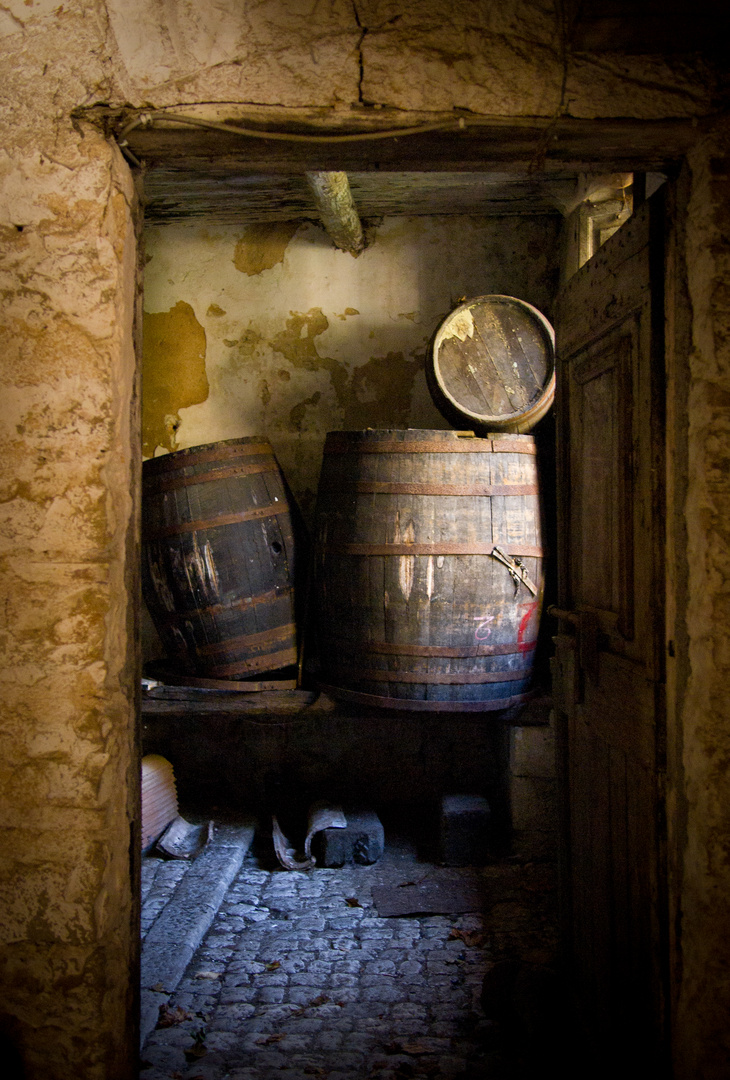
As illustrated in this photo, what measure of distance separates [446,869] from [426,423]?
6.86 ft

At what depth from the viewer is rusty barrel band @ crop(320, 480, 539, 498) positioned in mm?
2764

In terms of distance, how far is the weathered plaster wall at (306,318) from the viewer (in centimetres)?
369

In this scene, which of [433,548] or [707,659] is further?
[433,548]

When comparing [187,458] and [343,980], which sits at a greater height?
[187,458]

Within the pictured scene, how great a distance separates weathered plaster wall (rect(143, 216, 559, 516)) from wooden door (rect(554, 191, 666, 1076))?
1747 mm

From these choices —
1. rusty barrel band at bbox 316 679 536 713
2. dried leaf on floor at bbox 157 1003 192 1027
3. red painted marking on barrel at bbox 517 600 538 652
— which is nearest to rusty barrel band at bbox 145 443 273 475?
rusty barrel band at bbox 316 679 536 713

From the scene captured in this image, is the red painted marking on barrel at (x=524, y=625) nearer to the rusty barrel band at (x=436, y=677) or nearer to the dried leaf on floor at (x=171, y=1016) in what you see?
the rusty barrel band at (x=436, y=677)

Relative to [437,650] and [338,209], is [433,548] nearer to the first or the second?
[437,650]

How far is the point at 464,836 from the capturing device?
113 inches

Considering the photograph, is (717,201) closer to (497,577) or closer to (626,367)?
(626,367)

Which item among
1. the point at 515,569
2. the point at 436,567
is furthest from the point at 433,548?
the point at 515,569

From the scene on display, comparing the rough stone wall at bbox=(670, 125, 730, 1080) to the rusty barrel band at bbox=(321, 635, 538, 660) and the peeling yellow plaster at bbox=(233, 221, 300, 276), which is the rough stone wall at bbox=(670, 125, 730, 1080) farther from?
the peeling yellow plaster at bbox=(233, 221, 300, 276)

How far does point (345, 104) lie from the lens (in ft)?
4.35

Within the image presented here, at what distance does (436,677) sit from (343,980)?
1.06 meters
